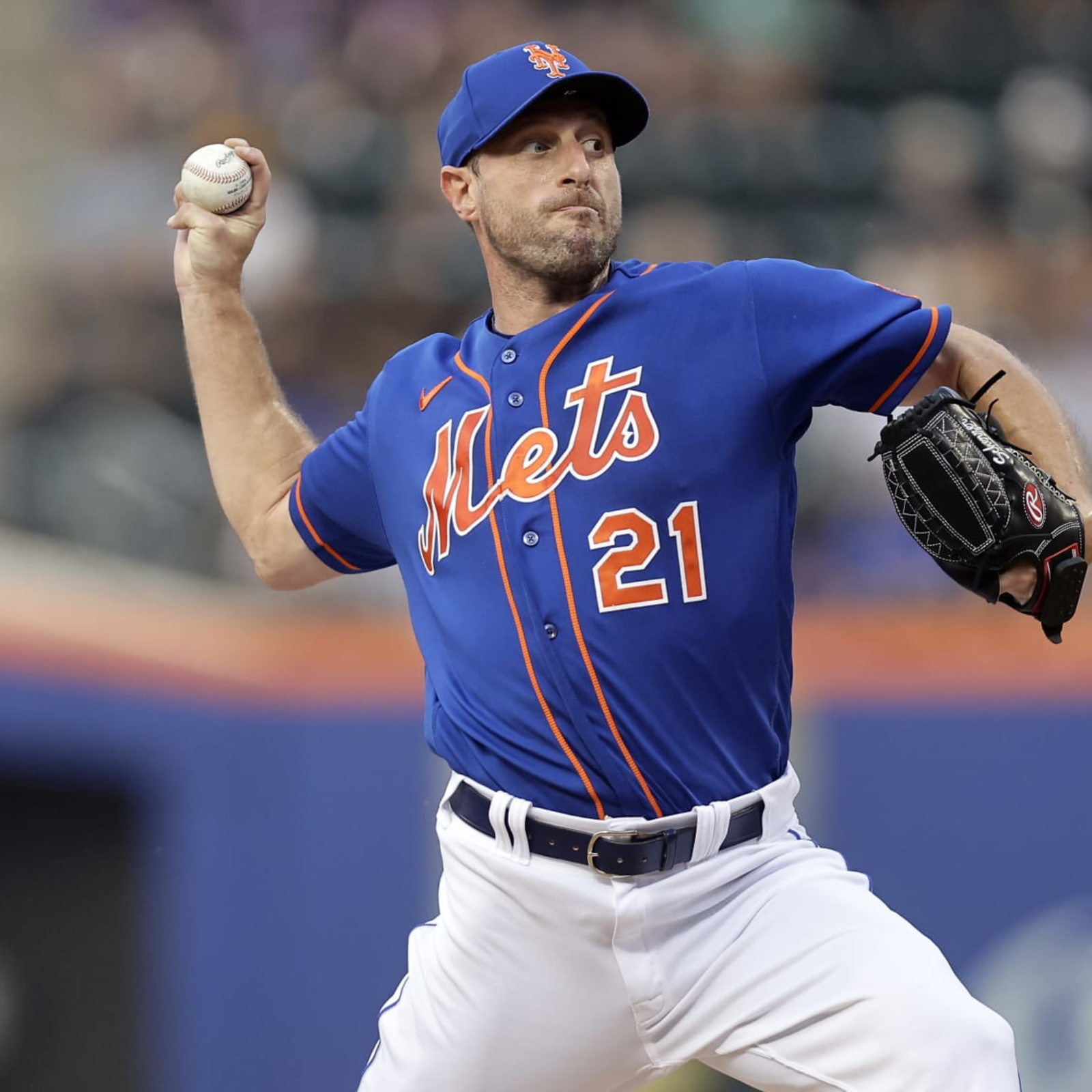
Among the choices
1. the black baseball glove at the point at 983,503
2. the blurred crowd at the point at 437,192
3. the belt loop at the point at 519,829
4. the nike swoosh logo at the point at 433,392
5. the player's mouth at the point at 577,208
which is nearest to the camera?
the black baseball glove at the point at 983,503

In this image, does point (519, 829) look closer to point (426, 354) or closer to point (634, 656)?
point (634, 656)

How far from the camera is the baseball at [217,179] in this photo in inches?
135

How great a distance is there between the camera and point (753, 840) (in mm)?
2895

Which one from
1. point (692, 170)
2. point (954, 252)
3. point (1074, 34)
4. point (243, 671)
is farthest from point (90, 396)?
point (1074, 34)

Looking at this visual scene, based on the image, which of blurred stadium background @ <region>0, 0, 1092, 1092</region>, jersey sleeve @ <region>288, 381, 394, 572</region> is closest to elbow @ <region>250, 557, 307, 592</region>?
jersey sleeve @ <region>288, 381, 394, 572</region>

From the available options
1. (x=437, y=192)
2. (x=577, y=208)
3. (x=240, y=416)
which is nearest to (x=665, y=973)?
(x=577, y=208)

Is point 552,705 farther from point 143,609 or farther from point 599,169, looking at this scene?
point 143,609

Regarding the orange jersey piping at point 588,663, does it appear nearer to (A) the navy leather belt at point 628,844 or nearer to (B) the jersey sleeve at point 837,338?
(A) the navy leather belt at point 628,844

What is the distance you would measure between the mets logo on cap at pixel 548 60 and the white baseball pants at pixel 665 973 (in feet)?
4.23

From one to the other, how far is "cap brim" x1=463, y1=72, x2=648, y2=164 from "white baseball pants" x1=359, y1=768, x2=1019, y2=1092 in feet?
3.99

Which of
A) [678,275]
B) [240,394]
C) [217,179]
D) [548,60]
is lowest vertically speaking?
[240,394]

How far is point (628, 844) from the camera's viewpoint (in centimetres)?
281

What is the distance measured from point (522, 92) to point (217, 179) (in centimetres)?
76

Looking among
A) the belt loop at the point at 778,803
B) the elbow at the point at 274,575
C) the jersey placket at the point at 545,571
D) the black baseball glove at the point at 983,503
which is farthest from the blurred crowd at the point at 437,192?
the black baseball glove at the point at 983,503
